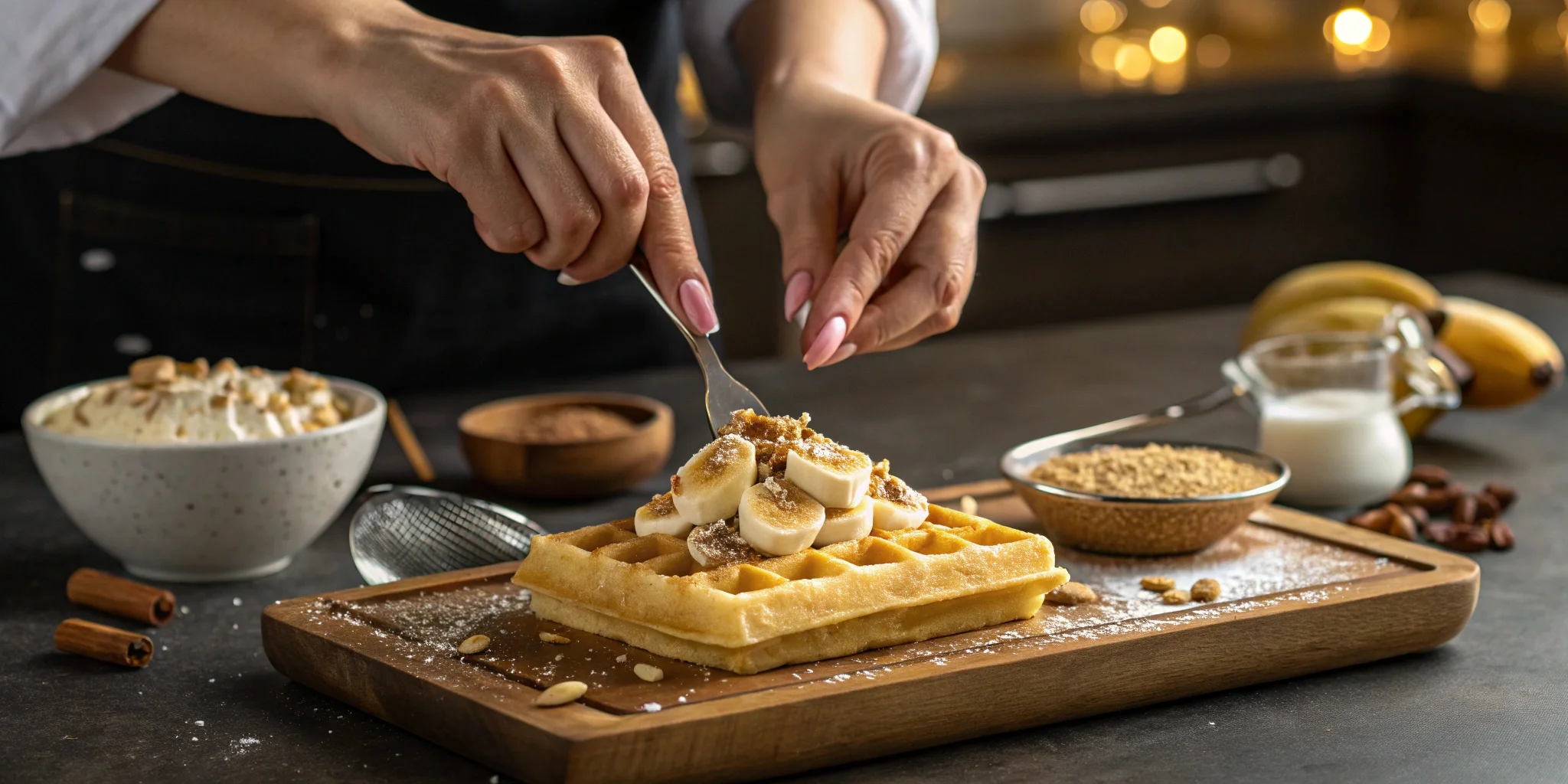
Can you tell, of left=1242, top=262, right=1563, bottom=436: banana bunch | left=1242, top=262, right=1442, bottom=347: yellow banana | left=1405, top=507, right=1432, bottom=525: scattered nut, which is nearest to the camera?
left=1405, top=507, right=1432, bottom=525: scattered nut

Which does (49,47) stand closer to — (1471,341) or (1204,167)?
(1471,341)

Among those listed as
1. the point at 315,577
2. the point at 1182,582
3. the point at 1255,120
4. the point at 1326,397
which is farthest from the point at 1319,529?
the point at 1255,120

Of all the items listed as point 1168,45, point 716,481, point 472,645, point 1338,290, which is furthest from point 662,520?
point 1168,45

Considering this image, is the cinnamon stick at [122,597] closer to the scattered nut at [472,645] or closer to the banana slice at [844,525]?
the scattered nut at [472,645]

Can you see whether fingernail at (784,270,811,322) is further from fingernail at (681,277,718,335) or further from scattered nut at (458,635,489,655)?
scattered nut at (458,635,489,655)

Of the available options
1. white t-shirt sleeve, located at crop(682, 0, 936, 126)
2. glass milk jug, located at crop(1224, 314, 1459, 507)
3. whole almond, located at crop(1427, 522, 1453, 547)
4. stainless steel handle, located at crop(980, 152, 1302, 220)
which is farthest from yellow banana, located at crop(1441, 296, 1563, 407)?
stainless steel handle, located at crop(980, 152, 1302, 220)
